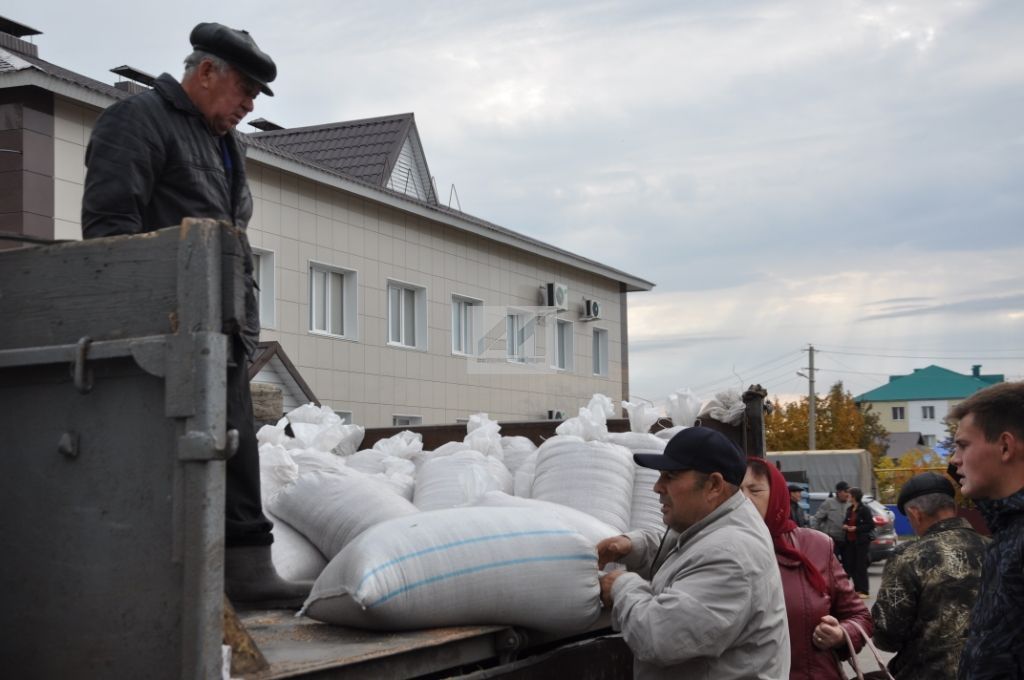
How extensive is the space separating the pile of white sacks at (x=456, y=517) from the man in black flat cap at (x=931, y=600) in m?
0.99

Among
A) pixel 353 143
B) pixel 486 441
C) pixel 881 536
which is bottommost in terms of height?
pixel 881 536

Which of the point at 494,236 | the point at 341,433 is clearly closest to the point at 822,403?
the point at 494,236

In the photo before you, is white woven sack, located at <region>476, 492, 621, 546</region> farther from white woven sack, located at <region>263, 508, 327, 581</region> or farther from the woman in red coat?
white woven sack, located at <region>263, 508, 327, 581</region>

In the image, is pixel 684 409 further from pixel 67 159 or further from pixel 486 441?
pixel 67 159

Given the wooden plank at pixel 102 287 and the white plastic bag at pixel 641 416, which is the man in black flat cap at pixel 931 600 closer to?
the white plastic bag at pixel 641 416

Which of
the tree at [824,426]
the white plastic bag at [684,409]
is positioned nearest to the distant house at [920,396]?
the tree at [824,426]

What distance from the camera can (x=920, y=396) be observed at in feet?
324

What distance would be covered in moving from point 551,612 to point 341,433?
7.44 feet

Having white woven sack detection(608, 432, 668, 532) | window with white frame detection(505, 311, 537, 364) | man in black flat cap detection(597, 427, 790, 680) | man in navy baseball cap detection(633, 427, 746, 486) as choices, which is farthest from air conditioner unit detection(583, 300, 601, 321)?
man in navy baseball cap detection(633, 427, 746, 486)

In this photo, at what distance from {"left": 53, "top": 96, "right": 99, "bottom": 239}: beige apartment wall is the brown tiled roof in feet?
24.7

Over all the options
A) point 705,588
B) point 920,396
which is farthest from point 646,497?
point 920,396

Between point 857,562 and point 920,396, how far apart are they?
8739 centimetres

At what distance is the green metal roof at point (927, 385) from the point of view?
3844 inches

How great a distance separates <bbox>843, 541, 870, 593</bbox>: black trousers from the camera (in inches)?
632
